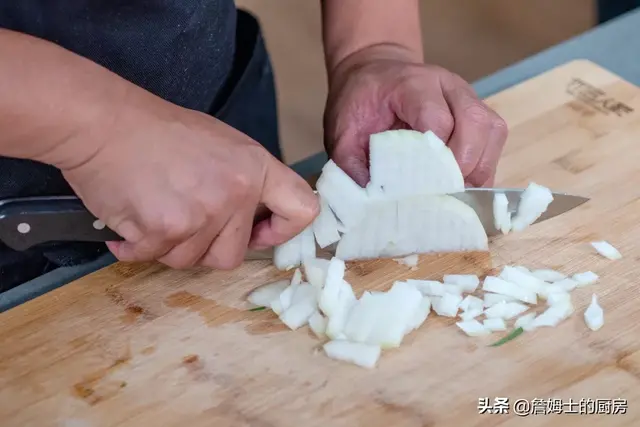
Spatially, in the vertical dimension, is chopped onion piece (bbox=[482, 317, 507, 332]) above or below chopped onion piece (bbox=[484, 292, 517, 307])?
below

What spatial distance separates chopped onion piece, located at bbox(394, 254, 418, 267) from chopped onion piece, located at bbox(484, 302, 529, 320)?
0.12 m

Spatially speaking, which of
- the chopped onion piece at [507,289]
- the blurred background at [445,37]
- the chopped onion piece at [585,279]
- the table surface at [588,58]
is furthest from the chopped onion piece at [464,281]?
the blurred background at [445,37]

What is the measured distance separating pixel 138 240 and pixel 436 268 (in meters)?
0.36

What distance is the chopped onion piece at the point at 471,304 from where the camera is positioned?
3.07 feet

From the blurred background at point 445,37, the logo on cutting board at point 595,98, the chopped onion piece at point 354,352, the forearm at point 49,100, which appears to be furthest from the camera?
the blurred background at point 445,37

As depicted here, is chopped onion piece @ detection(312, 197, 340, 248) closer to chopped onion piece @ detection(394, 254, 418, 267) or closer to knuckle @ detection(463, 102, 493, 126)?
chopped onion piece @ detection(394, 254, 418, 267)

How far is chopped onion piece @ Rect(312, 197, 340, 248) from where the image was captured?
100cm

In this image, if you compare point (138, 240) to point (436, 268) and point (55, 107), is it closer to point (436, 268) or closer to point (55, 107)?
point (55, 107)

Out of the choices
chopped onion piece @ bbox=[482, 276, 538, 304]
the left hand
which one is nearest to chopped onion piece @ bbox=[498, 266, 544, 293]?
chopped onion piece @ bbox=[482, 276, 538, 304]

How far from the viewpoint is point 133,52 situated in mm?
1006

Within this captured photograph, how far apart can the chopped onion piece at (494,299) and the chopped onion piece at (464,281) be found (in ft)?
0.07

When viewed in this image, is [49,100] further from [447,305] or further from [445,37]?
[445,37]

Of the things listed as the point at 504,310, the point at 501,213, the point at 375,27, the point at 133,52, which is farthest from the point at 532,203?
the point at 133,52

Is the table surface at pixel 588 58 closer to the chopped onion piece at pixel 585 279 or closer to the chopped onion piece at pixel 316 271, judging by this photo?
the chopped onion piece at pixel 316 271
